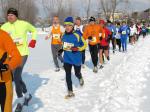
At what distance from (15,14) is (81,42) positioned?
211 cm

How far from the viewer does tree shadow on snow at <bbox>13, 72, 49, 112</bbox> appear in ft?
24.3

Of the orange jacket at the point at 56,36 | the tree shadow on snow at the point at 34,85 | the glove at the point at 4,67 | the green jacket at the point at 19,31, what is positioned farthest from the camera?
the orange jacket at the point at 56,36

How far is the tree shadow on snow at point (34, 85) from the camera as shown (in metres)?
7.42

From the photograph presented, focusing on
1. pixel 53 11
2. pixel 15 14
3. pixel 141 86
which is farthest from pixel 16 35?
pixel 53 11

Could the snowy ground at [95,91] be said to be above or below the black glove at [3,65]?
below

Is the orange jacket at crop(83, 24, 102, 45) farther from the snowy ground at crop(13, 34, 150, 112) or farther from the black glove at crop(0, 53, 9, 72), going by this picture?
the black glove at crop(0, 53, 9, 72)

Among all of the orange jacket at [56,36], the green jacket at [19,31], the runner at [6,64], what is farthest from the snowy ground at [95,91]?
the runner at [6,64]

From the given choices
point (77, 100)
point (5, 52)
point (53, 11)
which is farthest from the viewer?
point (53, 11)

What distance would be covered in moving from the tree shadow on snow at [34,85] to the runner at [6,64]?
236 cm

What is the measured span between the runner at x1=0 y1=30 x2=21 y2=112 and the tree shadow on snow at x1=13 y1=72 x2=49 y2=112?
236 centimetres

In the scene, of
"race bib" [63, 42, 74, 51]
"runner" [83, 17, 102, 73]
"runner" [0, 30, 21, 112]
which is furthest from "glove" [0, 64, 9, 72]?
"runner" [83, 17, 102, 73]

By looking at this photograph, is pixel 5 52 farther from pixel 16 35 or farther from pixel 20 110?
pixel 16 35

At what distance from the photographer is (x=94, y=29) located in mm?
12383

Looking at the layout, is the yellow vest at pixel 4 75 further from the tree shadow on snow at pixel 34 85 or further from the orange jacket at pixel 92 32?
the orange jacket at pixel 92 32
